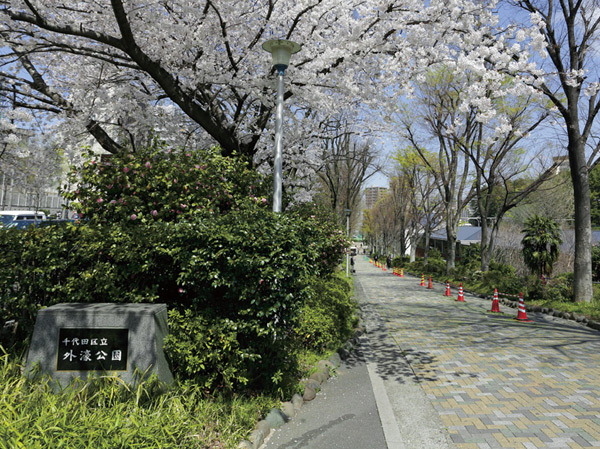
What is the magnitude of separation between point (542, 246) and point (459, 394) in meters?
15.5

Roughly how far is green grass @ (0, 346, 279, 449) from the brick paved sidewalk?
2.33 metres

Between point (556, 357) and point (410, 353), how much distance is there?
2.53 meters

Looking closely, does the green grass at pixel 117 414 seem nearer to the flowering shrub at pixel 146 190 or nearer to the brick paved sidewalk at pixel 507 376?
the flowering shrub at pixel 146 190

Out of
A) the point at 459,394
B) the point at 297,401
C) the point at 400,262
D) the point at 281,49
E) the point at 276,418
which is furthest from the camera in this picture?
the point at 400,262

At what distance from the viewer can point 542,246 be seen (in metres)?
17.6

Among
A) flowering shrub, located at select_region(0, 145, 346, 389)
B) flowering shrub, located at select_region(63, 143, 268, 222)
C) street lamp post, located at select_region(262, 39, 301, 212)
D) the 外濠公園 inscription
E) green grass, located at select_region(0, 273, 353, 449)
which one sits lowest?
green grass, located at select_region(0, 273, 353, 449)

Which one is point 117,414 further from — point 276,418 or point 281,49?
point 281,49

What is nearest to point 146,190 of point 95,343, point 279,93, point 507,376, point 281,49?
point 95,343

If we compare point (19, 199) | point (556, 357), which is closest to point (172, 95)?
point (556, 357)

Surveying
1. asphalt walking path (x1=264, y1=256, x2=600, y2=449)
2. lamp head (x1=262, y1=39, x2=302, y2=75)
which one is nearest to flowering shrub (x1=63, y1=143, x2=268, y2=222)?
lamp head (x1=262, y1=39, x2=302, y2=75)

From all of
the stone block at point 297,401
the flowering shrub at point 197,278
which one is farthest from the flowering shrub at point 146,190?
the stone block at point 297,401

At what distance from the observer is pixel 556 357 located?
6.84 meters

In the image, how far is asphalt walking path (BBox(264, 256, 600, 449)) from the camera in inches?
155

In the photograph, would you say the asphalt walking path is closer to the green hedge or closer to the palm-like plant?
the green hedge
